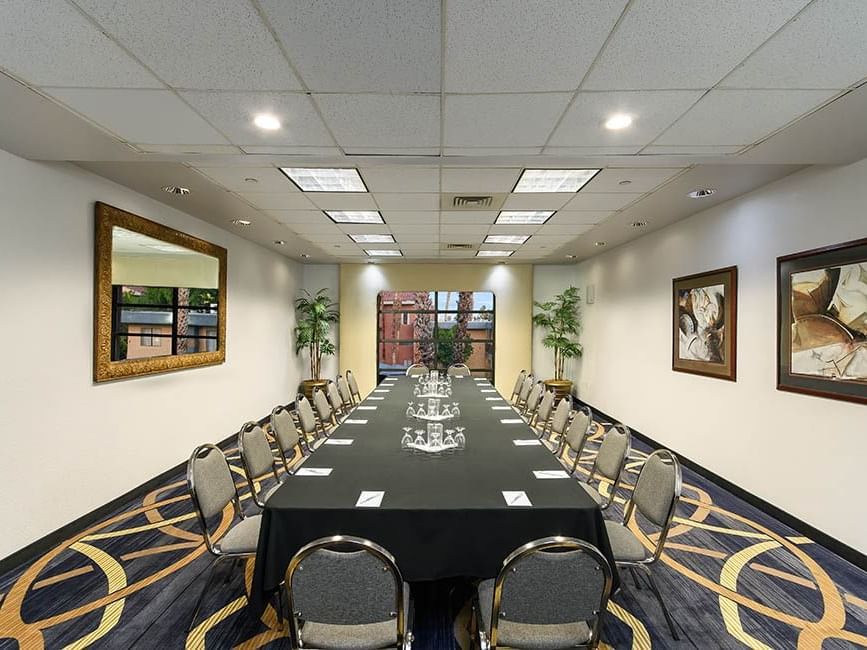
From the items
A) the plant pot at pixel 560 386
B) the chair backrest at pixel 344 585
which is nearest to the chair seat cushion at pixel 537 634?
the chair backrest at pixel 344 585

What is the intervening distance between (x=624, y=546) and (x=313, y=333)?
713 centimetres

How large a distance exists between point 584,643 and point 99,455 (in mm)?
3917

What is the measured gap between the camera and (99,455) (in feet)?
12.2

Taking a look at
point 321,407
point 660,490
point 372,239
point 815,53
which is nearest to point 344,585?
point 660,490

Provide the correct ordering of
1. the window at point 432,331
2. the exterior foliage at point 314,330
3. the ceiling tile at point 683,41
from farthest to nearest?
the window at point 432,331, the exterior foliage at point 314,330, the ceiling tile at point 683,41

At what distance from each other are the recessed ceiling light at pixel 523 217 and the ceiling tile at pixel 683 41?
8.81 ft

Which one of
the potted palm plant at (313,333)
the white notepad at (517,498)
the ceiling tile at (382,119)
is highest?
the ceiling tile at (382,119)

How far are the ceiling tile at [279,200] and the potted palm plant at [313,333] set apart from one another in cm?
400

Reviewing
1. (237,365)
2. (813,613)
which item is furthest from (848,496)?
(237,365)

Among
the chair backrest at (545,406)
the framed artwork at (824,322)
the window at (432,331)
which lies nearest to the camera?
the framed artwork at (824,322)

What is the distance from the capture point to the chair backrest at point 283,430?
11.3 feet

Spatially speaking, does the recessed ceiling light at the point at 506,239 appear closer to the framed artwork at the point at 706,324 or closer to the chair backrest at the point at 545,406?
the framed artwork at the point at 706,324

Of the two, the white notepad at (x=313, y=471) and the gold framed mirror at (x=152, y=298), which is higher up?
the gold framed mirror at (x=152, y=298)

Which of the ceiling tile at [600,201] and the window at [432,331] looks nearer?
the ceiling tile at [600,201]
